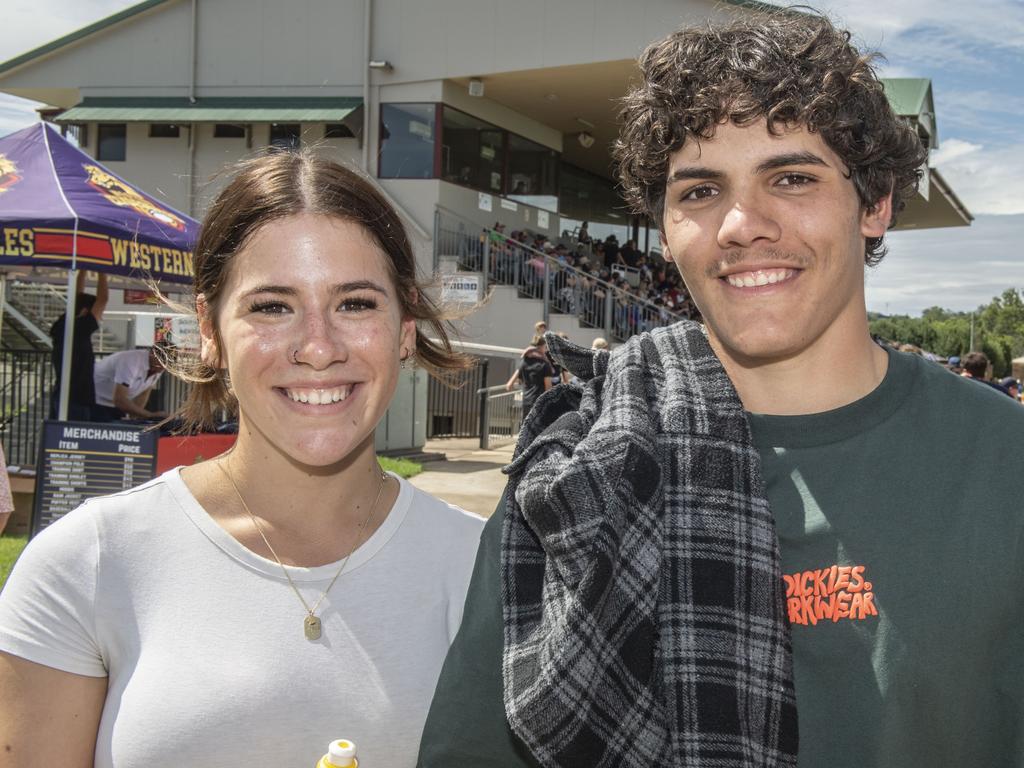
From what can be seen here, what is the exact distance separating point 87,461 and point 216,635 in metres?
4.77

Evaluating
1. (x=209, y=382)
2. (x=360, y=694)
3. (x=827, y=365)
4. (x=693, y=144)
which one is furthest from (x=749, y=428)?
(x=209, y=382)

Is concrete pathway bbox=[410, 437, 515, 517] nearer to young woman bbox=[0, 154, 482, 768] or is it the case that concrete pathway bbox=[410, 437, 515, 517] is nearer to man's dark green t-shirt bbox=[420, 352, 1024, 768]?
young woman bbox=[0, 154, 482, 768]

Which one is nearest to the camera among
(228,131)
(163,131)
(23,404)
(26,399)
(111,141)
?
(26,399)

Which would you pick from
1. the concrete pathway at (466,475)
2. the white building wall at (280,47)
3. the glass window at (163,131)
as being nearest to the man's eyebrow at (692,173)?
the concrete pathway at (466,475)

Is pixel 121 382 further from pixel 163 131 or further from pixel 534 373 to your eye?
pixel 163 131

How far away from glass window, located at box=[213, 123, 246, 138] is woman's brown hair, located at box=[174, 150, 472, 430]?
63.6 ft

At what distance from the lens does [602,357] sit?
200 cm

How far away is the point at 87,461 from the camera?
6125mm

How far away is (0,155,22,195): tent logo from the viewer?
6801mm

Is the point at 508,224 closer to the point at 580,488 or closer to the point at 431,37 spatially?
the point at 431,37

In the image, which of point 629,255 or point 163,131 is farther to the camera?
point 629,255

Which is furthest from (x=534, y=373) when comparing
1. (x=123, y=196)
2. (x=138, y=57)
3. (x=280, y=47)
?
(x=138, y=57)

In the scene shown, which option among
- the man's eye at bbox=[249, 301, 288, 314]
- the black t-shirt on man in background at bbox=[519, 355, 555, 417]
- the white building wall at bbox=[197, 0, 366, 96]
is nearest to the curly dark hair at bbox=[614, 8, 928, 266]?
the man's eye at bbox=[249, 301, 288, 314]

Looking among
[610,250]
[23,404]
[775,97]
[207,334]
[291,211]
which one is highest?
[610,250]
